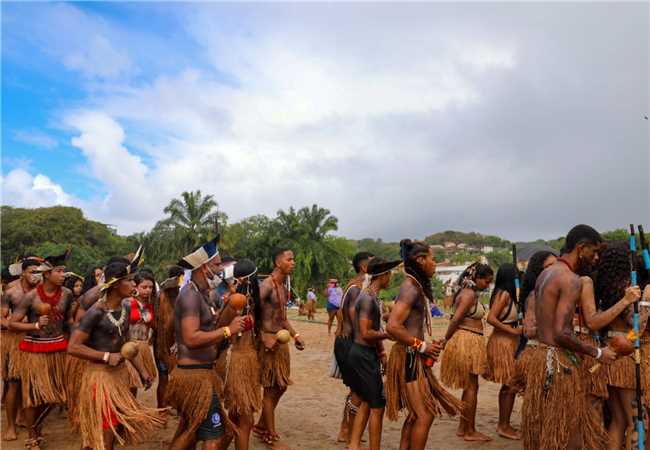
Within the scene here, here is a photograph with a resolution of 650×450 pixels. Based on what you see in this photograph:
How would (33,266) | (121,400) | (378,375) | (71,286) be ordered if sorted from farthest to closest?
(71,286), (33,266), (378,375), (121,400)

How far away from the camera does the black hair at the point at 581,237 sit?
4.26 meters

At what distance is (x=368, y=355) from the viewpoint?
540cm

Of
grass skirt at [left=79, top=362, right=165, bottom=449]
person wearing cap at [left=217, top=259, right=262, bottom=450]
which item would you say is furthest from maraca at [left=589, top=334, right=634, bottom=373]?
grass skirt at [left=79, top=362, right=165, bottom=449]

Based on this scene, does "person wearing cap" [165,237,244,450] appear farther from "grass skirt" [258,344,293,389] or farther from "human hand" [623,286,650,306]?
"human hand" [623,286,650,306]

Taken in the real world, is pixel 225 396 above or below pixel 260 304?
below

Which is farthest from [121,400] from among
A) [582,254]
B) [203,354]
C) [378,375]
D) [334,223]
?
[334,223]

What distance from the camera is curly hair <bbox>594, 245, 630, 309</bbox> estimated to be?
16.0 ft

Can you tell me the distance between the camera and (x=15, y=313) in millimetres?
6242

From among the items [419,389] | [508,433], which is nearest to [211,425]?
[419,389]

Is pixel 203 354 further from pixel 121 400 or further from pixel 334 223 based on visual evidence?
pixel 334 223

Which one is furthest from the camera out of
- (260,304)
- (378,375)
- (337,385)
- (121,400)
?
(337,385)

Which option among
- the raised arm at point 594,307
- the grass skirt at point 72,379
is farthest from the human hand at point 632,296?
the grass skirt at point 72,379

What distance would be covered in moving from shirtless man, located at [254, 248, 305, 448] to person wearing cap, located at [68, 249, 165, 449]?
1624 millimetres

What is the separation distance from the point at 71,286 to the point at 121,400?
414 centimetres
